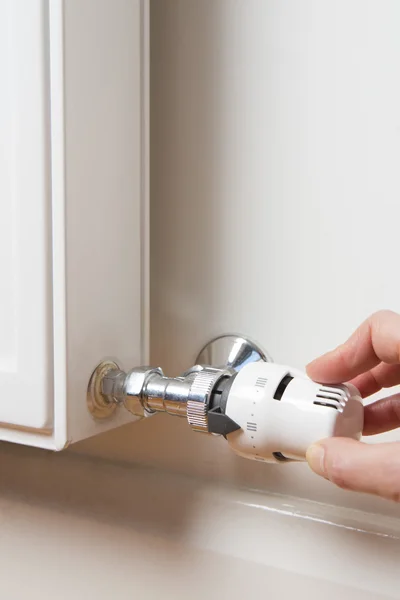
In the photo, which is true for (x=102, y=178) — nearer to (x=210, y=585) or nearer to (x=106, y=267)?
(x=106, y=267)

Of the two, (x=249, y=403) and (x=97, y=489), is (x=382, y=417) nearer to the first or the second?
(x=249, y=403)

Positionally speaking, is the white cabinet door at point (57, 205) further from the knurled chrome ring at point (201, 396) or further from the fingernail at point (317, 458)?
the fingernail at point (317, 458)

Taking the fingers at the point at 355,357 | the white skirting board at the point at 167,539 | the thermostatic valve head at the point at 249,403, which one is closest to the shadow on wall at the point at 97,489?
the white skirting board at the point at 167,539

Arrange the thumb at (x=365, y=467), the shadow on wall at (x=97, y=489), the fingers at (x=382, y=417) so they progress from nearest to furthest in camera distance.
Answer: the thumb at (x=365, y=467) → the fingers at (x=382, y=417) → the shadow on wall at (x=97, y=489)

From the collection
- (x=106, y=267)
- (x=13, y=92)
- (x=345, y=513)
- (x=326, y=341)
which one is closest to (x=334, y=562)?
(x=345, y=513)

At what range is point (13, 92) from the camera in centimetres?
44

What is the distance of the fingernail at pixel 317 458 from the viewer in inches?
12.9

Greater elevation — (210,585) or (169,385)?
(169,385)

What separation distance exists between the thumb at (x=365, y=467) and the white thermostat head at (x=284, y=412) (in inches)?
1.2

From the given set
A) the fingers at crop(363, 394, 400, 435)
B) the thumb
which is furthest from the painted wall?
the thumb

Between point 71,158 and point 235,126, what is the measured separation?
0.55ft

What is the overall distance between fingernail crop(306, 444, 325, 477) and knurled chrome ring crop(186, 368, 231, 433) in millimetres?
113

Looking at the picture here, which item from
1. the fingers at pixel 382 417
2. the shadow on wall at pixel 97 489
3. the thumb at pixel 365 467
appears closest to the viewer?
the thumb at pixel 365 467

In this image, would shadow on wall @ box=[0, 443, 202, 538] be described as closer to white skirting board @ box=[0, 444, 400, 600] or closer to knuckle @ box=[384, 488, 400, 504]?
A: white skirting board @ box=[0, 444, 400, 600]
